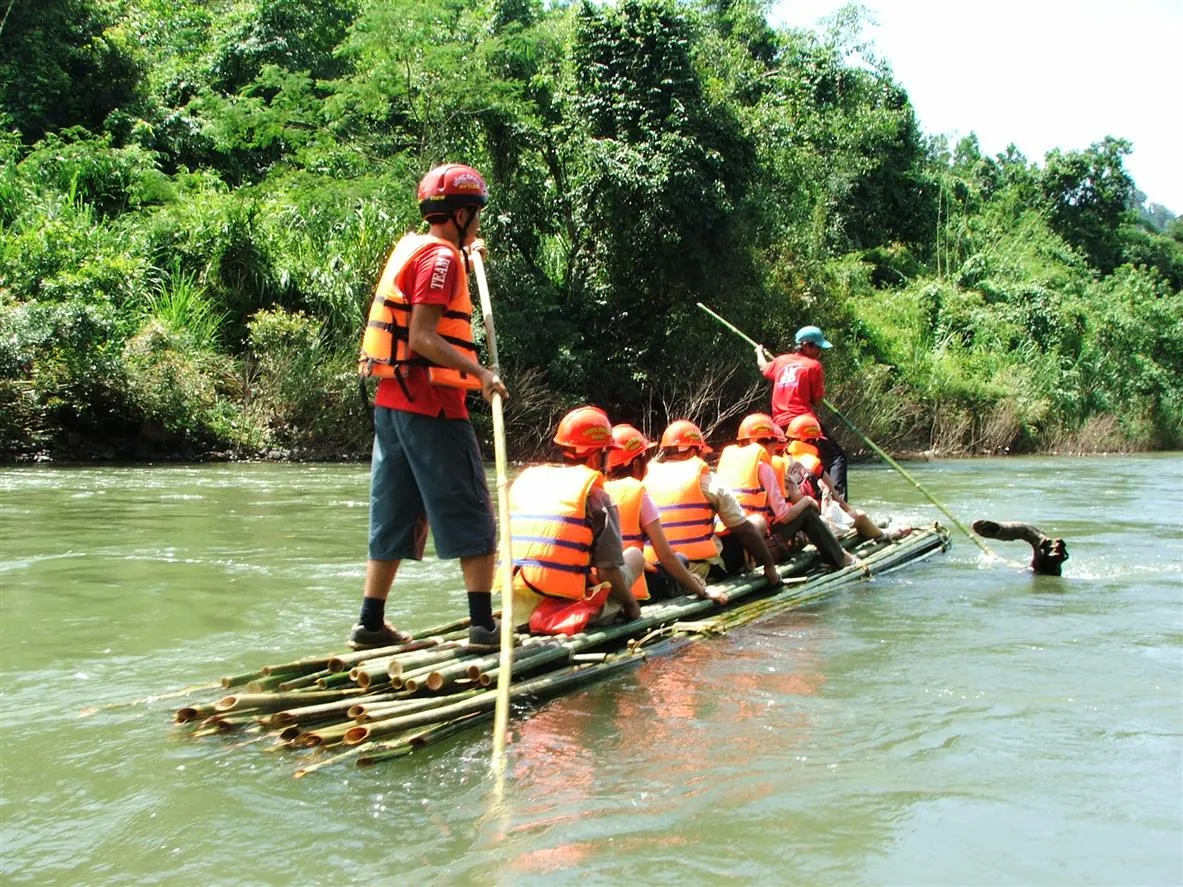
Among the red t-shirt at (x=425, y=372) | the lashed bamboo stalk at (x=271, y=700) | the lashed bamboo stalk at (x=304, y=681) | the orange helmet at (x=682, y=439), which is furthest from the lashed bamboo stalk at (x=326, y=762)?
the orange helmet at (x=682, y=439)

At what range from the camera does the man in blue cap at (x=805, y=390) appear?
28.3ft

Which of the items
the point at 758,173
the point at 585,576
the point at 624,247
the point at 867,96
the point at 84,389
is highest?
the point at 867,96

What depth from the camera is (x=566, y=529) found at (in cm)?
480

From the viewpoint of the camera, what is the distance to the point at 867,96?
98.1 ft

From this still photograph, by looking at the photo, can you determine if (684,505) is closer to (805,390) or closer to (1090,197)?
(805,390)

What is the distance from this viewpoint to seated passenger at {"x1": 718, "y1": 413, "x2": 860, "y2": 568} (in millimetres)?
6999

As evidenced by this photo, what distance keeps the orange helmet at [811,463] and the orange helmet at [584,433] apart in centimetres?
328

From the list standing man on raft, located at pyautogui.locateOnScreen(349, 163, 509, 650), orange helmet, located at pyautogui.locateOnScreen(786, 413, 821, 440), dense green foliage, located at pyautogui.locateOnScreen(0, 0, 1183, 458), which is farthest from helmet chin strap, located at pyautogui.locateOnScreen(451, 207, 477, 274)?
dense green foliage, located at pyautogui.locateOnScreen(0, 0, 1183, 458)

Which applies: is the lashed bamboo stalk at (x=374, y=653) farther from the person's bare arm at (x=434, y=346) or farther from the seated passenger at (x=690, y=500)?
the seated passenger at (x=690, y=500)

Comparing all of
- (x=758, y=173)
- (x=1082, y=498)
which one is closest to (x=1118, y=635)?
(x=1082, y=498)

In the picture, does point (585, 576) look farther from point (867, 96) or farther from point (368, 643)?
point (867, 96)

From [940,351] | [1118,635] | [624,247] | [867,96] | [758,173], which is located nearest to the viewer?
[1118,635]

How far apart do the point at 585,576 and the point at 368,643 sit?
973mm

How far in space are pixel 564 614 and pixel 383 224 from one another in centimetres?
1401
